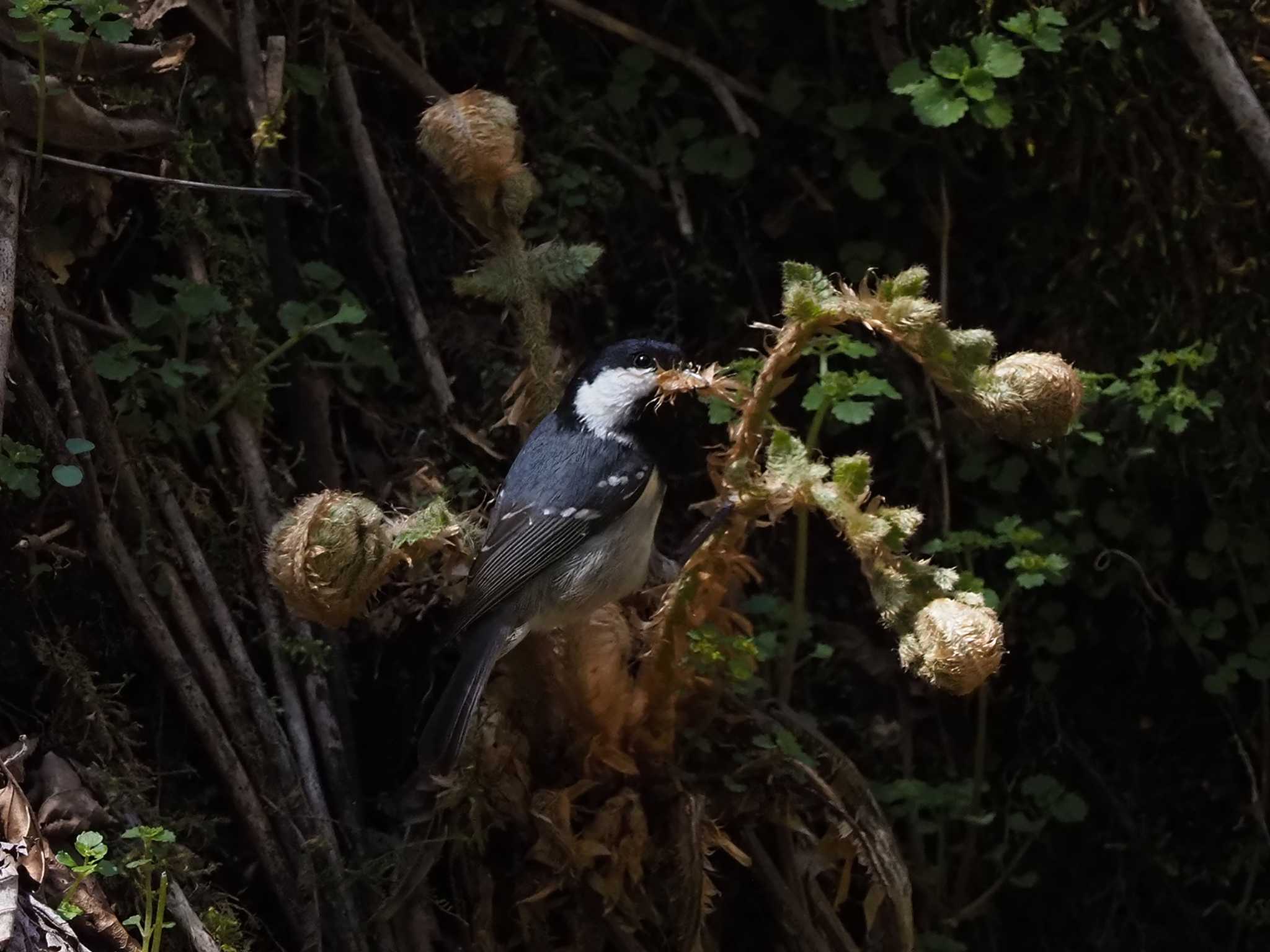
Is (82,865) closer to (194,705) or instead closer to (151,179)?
(194,705)

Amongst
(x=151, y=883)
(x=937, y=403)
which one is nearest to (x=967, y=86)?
(x=937, y=403)

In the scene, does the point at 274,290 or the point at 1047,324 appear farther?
the point at 1047,324

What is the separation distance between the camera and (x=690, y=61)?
339 cm

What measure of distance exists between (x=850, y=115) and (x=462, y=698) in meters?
1.59

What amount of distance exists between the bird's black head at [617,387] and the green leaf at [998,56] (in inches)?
35.3

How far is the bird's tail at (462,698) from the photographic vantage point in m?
2.56

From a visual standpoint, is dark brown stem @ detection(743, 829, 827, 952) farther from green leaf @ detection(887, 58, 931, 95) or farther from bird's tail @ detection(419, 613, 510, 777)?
green leaf @ detection(887, 58, 931, 95)

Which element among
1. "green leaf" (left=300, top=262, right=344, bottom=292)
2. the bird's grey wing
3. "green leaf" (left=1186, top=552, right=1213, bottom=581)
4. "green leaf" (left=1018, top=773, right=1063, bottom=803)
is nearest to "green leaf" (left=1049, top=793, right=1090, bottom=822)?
"green leaf" (left=1018, top=773, right=1063, bottom=803)

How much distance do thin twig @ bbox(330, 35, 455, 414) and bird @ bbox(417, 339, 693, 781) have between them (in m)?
0.45

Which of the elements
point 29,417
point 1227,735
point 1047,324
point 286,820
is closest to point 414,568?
point 286,820

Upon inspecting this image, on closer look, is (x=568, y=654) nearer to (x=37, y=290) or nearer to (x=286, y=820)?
(x=286, y=820)

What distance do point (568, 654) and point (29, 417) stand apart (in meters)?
1.05

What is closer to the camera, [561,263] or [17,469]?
[17,469]

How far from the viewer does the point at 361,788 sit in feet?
9.55
